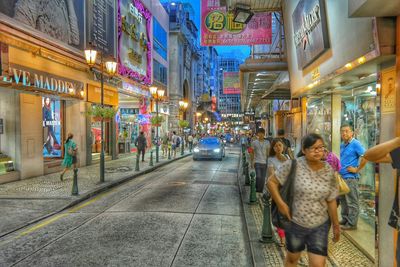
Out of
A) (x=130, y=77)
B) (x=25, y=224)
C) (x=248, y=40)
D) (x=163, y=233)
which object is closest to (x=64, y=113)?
(x=130, y=77)

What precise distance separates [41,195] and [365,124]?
30.0ft

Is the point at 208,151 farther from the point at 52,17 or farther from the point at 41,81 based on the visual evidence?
the point at 52,17

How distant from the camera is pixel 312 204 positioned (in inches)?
143

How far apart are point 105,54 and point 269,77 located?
1010cm

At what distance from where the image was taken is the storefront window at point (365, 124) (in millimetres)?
7820

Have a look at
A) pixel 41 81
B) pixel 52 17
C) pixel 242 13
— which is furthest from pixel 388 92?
pixel 52 17

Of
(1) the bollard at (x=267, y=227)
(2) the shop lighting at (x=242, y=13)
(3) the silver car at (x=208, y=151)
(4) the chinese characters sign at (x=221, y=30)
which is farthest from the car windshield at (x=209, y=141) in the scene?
(1) the bollard at (x=267, y=227)

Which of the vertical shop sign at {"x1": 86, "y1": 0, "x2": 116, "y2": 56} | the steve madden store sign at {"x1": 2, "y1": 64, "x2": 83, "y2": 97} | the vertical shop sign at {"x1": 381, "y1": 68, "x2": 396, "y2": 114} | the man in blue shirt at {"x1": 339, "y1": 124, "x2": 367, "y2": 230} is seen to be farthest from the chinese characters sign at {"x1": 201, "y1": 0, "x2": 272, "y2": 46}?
the vertical shop sign at {"x1": 381, "y1": 68, "x2": 396, "y2": 114}

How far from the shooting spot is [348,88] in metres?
8.77

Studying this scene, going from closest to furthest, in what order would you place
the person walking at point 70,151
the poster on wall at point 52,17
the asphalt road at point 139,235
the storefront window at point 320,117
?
the asphalt road at point 139,235 → the storefront window at point 320,117 → the poster on wall at point 52,17 → the person walking at point 70,151

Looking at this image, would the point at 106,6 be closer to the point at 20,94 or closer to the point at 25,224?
the point at 20,94

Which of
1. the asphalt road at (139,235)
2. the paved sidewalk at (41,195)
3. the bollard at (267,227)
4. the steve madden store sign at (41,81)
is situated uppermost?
the steve madden store sign at (41,81)

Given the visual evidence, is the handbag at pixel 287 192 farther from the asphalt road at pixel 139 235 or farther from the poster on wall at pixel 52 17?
the poster on wall at pixel 52 17

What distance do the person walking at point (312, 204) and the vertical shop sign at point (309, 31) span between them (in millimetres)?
4541
